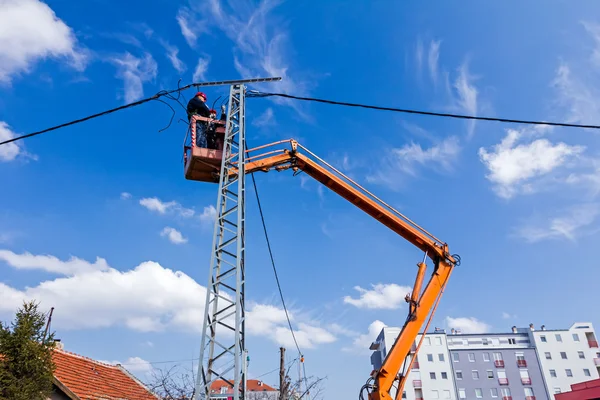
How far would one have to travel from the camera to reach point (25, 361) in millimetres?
11461

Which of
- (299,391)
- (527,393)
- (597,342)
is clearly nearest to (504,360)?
(527,393)

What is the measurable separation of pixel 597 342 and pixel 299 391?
183 ft

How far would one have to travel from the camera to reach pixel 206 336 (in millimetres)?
8273

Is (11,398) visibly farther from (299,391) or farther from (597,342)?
(597,342)

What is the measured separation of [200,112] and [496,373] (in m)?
60.7

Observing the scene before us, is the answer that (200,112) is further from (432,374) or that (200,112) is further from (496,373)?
(496,373)

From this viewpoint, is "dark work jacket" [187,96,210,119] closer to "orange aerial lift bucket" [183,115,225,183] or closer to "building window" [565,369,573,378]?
"orange aerial lift bucket" [183,115,225,183]

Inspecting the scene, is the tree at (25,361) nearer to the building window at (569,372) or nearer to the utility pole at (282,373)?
the utility pole at (282,373)

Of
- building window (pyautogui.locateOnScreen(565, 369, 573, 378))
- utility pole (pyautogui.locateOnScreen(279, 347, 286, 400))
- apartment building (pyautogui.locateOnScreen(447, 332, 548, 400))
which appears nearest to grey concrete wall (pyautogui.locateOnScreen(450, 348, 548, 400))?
apartment building (pyautogui.locateOnScreen(447, 332, 548, 400))

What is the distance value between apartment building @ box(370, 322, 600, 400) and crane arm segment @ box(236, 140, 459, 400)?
49852mm

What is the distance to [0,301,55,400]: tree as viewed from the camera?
11.0 meters

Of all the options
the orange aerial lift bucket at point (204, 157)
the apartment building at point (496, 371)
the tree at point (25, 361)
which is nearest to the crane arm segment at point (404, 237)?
the orange aerial lift bucket at point (204, 157)

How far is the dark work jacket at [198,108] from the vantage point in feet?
36.2

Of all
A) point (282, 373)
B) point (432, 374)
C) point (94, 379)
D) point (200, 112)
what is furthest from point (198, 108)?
point (432, 374)
